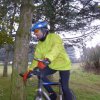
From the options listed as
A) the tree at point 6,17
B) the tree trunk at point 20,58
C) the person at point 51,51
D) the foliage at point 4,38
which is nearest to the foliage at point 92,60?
the tree at point 6,17

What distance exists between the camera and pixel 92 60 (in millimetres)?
37625

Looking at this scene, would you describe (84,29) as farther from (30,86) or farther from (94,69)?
(94,69)

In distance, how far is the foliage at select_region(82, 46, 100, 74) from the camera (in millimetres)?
36237

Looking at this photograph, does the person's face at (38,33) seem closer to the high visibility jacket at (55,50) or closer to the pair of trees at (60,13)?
the high visibility jacket at (55,50)

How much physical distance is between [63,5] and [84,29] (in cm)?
225

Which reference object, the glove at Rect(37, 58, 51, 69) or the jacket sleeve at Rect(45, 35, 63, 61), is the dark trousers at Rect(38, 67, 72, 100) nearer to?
the jacket sleeve at Rect(45, 35, 63, 61)

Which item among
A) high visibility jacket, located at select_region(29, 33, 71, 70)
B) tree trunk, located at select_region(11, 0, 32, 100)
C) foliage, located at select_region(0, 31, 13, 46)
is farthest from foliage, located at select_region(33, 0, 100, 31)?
high visibility jacket, located at select_region(29, 33, 71, 70)

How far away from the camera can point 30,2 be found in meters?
10.3

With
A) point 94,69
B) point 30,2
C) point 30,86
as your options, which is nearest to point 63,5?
point 30,86

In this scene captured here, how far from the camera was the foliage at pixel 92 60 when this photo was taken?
119 ft

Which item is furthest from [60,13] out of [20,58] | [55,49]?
[55,49]

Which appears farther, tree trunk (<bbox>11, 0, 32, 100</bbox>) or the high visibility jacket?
tree trunk (<bbox>11, 0, 32, 100</bbox>)

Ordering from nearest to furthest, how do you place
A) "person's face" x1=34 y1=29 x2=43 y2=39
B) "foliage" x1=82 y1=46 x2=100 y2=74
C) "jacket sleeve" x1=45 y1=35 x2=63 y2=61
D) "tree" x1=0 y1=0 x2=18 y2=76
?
1. "jacket sleeve" x1=45 y1=35 x2=63 y2=61
2. "person's face" x1=34 y1=29 x2=43 y2=39
3. "tree" x1=0 y1=0 x2=18 y2=76
4. "foliage" x1=82 y1=46 x2=100 y2=74

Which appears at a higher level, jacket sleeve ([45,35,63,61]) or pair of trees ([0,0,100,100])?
pair of trees ([0,0,100,100])
